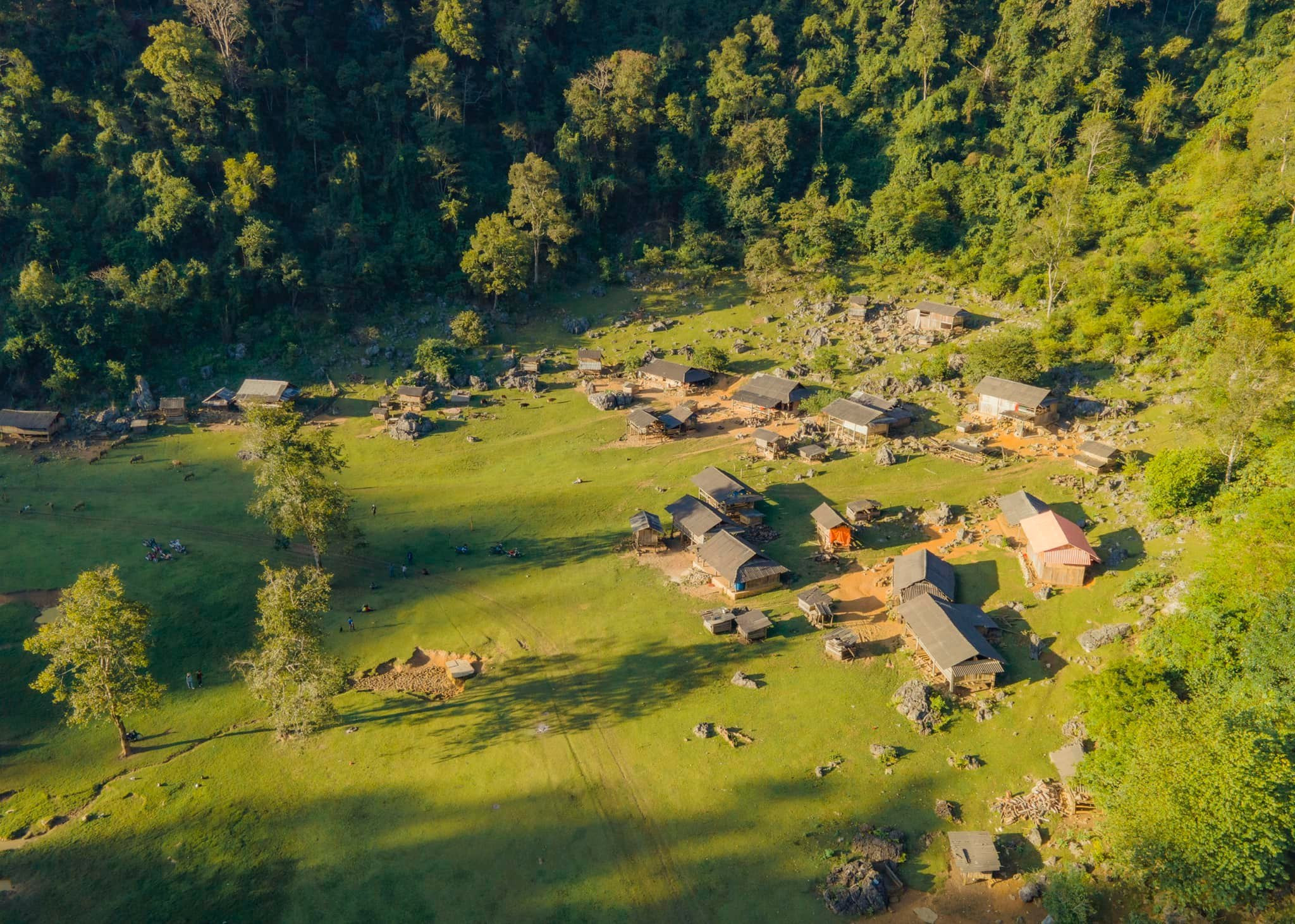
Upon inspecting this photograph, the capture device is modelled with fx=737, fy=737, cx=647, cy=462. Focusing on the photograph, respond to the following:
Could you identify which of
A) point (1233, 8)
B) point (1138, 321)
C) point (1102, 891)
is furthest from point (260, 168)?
point (1233, 8)

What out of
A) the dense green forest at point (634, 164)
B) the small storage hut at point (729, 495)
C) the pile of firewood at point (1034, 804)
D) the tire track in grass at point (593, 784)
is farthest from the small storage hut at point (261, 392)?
the pile of firewood at point (1034, 804)

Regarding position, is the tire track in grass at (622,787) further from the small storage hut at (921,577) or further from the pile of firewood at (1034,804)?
the small storage hut at (921,577)

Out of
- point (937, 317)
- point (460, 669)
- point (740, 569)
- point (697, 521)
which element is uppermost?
point (937, 317)

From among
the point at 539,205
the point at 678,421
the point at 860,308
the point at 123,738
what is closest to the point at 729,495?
the point at 678,421

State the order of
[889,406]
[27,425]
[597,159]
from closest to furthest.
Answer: [889,406] → [27,425] → [597,159]

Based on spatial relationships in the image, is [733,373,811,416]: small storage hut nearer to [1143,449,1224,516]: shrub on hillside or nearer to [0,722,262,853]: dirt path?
[1143,449,1224,516]: shrub on hillside

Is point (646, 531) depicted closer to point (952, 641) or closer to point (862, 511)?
point (862, 511)
